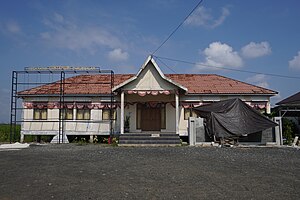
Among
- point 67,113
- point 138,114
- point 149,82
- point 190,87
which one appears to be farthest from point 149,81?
point 67,113

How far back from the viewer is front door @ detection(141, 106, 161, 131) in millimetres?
19109

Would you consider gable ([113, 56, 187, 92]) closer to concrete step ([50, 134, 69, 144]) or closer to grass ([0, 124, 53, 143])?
concrete step ([50, 134, 69, 144])

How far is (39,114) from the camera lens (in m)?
19.6

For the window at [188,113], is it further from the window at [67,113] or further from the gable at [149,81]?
the window at [67,113]

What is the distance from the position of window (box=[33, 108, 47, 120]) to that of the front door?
7209 millimetres

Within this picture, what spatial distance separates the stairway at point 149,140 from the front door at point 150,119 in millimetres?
2893

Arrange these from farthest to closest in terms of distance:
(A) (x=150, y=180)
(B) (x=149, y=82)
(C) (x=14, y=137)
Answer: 1. (C) (x=14, y=137)
2. (B) (x=149, y=82)
3. (A) (x=150, y=180)

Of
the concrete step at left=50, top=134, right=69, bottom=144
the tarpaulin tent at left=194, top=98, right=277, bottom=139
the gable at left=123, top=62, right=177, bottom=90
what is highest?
the gable at left=123, top=62, right=177, bottom=90

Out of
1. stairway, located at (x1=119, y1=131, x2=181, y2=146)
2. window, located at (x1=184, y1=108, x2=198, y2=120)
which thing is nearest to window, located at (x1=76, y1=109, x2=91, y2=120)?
stairway, located at (x1=119, y1=131, x2=181, y2=146)

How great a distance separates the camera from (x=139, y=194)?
5.25 meters

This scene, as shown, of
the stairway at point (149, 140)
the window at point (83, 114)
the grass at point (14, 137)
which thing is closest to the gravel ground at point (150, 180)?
the stairway at point (149, 140)

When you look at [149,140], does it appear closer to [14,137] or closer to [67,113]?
[67,113]

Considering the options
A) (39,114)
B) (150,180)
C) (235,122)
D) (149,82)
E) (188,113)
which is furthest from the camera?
(39,114)

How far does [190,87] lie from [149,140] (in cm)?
601
